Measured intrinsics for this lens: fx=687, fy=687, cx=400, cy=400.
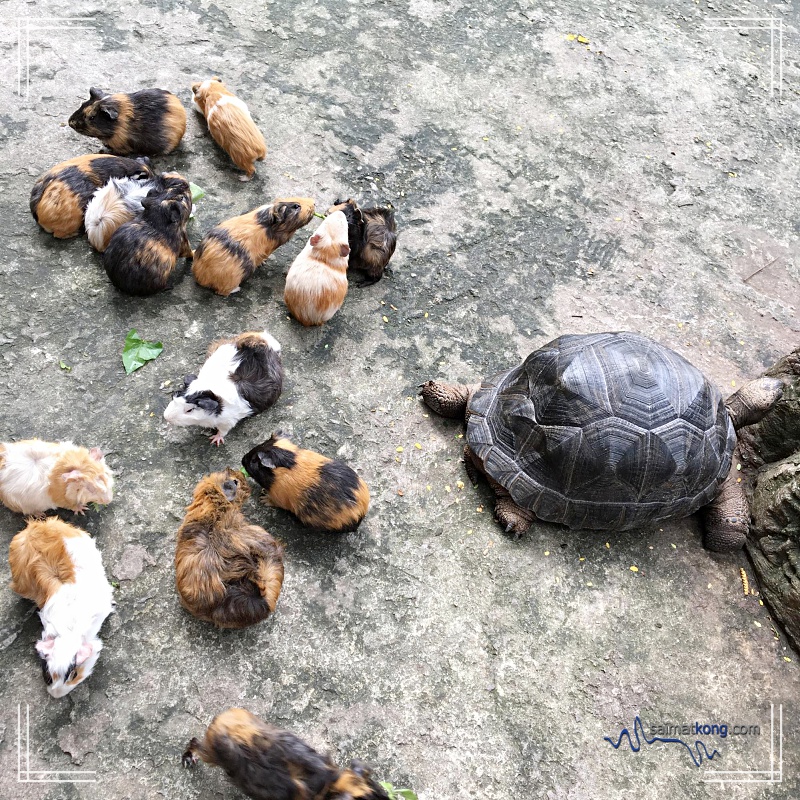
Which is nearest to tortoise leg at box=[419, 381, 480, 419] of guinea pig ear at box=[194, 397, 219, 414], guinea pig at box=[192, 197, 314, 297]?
guinea pig ear at box=[194, 397, 219, 414]

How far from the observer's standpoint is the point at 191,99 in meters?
6.16

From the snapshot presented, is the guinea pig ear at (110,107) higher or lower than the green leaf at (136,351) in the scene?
higher

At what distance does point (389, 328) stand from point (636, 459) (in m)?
2.03

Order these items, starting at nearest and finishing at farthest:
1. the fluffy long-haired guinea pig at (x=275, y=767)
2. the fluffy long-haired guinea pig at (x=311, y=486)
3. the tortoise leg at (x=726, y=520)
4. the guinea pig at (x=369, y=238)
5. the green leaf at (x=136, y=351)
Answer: the fluffy long-haired guinea pig at (x=275, y=767) → the fluffy long-haired guinea pig at (x=311, y=486) → the tortoise leg at (x=726, y=520) → the green leaf at (x=136, y=351) → the guinea pig at (x=369, y=238)

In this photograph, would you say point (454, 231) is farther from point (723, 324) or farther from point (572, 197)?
point (723, 324)

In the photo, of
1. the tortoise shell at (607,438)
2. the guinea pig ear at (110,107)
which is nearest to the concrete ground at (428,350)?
the tortoise shell at (607,438)

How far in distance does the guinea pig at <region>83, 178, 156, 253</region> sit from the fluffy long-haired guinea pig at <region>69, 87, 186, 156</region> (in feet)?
2.65

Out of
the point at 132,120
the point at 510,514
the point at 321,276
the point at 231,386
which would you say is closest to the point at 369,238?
the point at 321,276

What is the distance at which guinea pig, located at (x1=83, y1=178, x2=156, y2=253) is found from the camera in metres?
4.85

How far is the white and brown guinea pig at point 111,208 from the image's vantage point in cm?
485

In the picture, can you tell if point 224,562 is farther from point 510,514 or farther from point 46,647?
point 510,514

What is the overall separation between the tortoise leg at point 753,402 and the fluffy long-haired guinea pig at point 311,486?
2623mm

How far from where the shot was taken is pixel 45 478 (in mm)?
3682

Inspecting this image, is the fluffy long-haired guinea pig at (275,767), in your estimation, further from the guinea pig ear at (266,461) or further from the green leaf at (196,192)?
the green leaf at (196,192)
